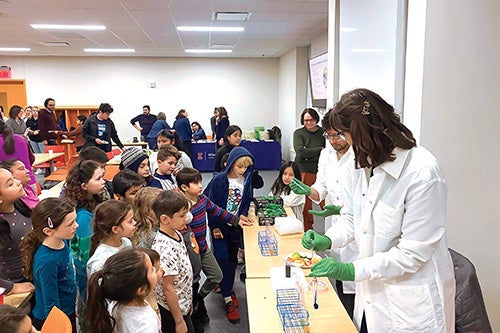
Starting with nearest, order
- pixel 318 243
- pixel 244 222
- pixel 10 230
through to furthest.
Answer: pixel 318 243 < pixel 10 230 < pixel 244 222

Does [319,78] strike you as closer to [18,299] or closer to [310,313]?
[310,313]

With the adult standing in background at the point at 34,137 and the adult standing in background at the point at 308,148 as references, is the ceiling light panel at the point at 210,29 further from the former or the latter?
the adult standing in background at the point at 34,137

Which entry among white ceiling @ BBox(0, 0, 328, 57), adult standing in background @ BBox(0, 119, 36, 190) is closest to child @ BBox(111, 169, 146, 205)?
adult standing in background @ BBox(0, 119, 36, 190)

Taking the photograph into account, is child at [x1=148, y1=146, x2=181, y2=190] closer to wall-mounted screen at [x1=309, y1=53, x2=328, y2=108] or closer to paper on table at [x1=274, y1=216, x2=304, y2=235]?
paper on table at [x1=274, y1=216, x2=304, y2=235]

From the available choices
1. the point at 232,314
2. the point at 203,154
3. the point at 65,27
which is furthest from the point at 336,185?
the point at 203,154

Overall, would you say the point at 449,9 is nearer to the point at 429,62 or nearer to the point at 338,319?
the point at 429,62

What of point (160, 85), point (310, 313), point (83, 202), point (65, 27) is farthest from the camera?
point (160, 85)

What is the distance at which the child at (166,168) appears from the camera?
3117 mm

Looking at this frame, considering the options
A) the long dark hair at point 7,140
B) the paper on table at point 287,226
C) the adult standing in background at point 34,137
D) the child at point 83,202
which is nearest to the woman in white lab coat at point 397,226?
the paper on table at point 287,226

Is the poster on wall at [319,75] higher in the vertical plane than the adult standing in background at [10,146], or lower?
higher

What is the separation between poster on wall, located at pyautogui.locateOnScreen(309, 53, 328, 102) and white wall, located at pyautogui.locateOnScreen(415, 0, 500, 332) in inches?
177

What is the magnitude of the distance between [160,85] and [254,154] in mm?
3573

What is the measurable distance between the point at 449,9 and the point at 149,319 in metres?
2.00

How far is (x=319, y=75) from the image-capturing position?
277 inches
